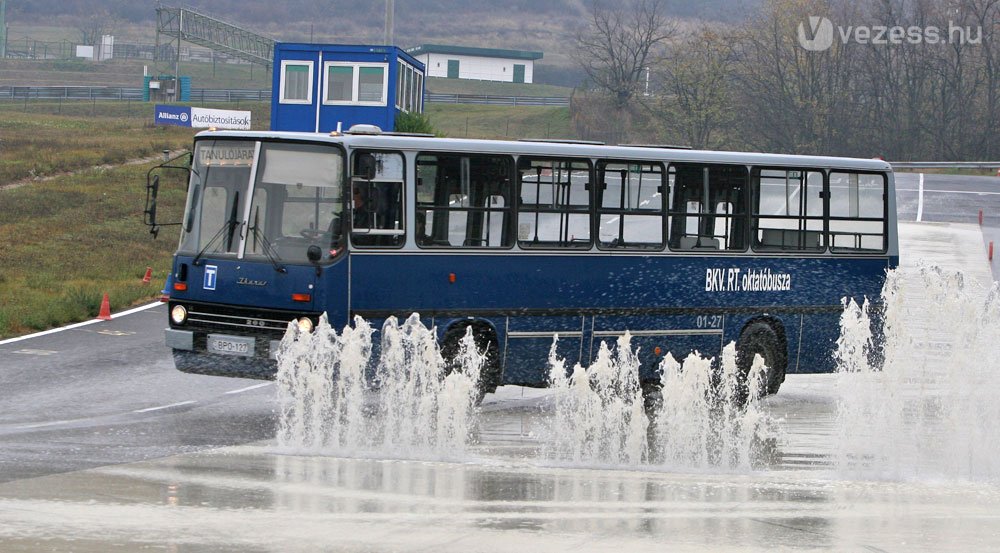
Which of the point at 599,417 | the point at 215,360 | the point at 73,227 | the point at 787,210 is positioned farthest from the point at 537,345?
the point at 73,227

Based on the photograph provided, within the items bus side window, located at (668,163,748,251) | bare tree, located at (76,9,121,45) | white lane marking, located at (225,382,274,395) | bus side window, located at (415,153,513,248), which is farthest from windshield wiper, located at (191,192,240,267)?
bare tree, located at (76,9,121,45)

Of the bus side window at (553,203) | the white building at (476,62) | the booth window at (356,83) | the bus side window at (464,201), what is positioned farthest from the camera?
the white building at (476,62)

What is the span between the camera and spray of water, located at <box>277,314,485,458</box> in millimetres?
12438

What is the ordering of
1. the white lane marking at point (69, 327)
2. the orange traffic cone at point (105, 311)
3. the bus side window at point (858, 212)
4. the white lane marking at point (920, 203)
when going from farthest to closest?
the white lane marking at point (920, 203), the orange traffic cone at point (105, 311), the white lane marking at point (69, 327), the bus side window at point (858, 212)

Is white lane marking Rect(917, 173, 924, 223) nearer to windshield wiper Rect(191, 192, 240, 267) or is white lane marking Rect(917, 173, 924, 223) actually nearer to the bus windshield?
the bus windshield

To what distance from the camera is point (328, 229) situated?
14008 millimetres

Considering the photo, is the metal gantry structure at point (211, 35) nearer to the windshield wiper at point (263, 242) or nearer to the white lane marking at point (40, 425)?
the windshield wiper at point (263, 242)

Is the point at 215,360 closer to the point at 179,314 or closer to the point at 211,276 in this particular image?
the point at 179,314

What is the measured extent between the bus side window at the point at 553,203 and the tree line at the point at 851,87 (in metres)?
69.0

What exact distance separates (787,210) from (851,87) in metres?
73.4

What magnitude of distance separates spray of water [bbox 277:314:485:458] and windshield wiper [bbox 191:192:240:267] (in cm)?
135

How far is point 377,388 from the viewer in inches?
560

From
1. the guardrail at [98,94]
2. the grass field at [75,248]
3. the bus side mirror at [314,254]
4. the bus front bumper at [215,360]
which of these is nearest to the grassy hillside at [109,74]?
the guardrail at [98,94]

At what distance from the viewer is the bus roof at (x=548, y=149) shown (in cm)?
1420
